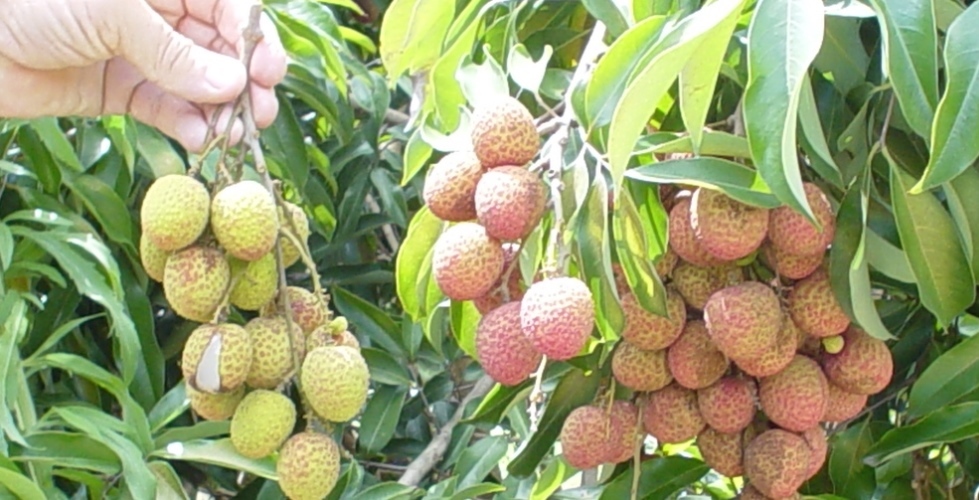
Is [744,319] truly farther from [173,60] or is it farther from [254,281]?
[173,60]

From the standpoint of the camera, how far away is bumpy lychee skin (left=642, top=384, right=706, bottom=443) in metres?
0.88

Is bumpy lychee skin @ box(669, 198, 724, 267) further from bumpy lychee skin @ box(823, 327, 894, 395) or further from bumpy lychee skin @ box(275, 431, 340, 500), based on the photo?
bumpy lychee skin @ box(275, 431, 340, 500)

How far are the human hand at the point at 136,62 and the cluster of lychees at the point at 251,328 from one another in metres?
0.11

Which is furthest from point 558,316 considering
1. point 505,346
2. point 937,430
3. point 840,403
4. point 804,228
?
point 937,430

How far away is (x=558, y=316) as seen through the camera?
0.73 m

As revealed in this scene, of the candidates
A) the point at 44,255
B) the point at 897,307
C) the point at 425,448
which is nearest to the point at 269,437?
the point at 897,307

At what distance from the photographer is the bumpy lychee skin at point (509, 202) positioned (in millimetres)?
760

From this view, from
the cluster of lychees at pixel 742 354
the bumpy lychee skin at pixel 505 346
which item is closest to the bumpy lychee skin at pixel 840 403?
the cluster of lychees at pixel 742 354

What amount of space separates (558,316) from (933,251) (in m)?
0.29

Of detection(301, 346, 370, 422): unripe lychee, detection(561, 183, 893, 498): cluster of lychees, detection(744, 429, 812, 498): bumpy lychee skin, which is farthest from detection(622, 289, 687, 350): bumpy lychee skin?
detection(301, 346, 370, 422): unripe lychee

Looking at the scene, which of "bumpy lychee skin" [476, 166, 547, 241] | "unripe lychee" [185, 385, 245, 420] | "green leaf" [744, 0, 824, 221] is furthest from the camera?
"unripe lychee" [185, 385, 245, 420]

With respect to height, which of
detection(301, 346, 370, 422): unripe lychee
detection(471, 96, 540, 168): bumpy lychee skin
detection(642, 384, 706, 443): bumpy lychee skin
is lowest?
detection(642, 384, 706, 443): bumpy lychee skin

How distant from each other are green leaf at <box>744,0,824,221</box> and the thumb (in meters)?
0.40

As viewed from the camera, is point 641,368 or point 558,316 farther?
point 641,368
